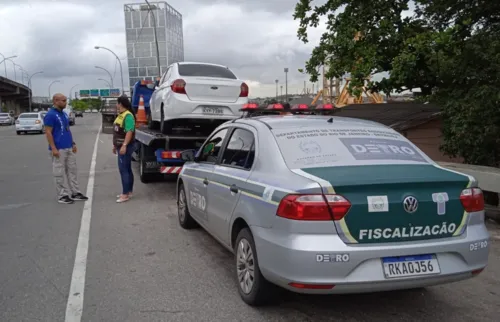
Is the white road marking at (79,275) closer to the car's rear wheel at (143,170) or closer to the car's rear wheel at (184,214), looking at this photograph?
the car's rear wheel at (184,214)

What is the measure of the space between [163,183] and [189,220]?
439 centimetres

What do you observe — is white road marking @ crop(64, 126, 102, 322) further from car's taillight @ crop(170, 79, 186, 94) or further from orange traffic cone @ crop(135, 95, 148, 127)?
orange traffic cone @ crop(135, 95, 148, 127)

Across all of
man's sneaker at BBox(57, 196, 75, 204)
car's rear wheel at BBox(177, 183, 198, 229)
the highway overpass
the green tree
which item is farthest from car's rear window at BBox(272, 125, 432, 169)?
the highway overpass

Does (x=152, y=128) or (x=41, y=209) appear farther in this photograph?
(x=152, y=128)

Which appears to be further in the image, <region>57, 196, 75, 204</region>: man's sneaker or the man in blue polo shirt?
<region>57, 196, 75, 204</region>: man's sneaker

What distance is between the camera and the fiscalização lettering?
3297 millimetres

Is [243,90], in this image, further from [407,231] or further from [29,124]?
[29,124]

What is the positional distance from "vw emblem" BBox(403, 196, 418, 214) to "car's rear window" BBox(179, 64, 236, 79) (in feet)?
21.8

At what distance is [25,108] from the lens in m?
123

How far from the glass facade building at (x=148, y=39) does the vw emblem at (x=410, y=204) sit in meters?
50.4

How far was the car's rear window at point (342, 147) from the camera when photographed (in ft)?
12.3

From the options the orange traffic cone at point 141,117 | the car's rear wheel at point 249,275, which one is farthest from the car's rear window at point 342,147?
the orange traffic cone at point 141,117

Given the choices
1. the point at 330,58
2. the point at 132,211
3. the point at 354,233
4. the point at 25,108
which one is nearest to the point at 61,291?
the point at 354,233

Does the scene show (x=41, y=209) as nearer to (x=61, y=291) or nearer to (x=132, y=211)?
(x=132, y=211)
